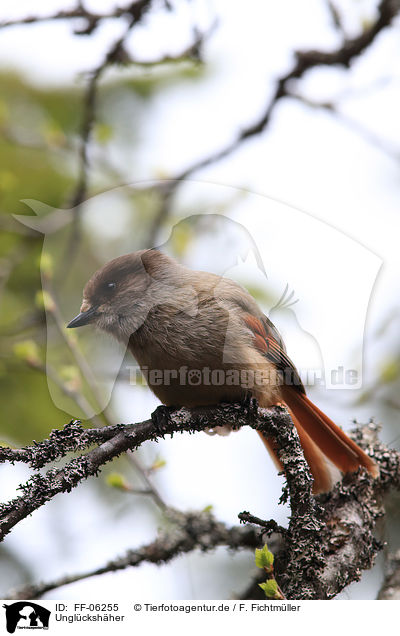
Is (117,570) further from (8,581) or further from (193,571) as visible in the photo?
(8,581)

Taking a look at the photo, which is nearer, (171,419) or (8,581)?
(171,419)

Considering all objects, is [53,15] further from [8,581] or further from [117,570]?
[8,581]

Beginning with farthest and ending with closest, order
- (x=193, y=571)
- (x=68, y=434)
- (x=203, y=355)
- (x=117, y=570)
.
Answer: (x=193, y=571)
(x=117, y=570)
(x=203, y=355)
(x=68, y=434)

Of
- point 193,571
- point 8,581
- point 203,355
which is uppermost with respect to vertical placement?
point 203,355

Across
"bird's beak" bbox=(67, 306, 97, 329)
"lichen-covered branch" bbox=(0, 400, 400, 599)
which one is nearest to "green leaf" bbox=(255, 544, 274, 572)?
"lichen-covered branch" bbox=(0, 400, 400, 599)

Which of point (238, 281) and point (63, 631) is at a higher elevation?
point (238, 281)

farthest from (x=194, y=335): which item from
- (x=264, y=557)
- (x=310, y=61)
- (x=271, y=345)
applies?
(x=310, y=61)

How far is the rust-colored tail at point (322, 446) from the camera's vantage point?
6.46 feet

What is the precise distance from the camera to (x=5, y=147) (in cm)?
356

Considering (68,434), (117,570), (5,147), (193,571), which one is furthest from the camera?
(5,147)

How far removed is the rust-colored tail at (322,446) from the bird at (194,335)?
0.10 m

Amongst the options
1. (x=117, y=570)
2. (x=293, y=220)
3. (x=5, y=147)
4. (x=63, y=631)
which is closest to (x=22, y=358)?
(x=117, y=570)

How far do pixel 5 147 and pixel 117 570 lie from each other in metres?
2.30

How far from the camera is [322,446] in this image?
81.7 inches
